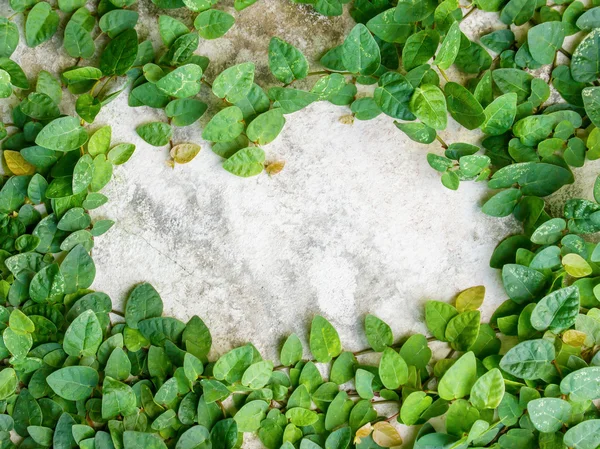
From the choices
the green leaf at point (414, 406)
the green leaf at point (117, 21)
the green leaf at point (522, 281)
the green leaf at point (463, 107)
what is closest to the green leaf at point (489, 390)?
the green leaf at point (414, 406)

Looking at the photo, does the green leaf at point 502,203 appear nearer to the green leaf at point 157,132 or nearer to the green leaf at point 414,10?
the green leaf at point 414,10

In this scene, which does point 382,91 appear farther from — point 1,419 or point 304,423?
point 1,419

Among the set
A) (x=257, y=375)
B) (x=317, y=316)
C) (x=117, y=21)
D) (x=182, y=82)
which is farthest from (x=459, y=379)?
(x=117, y=21)

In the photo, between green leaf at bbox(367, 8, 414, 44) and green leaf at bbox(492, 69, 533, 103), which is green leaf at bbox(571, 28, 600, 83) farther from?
green leaf at bbox(367, 8, 414, 44)

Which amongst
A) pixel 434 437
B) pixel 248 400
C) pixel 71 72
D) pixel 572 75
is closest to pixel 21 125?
pixel 71 72

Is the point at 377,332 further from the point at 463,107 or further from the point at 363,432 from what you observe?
the point at 463,107

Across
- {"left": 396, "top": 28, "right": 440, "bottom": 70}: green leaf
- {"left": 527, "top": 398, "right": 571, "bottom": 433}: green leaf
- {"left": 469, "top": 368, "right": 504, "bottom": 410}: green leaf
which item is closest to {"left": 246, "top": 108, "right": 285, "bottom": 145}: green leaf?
{"left": 396, "top": 28, "right": 440, "bottom": 70}: green leaf
